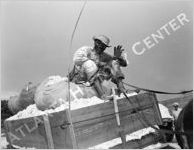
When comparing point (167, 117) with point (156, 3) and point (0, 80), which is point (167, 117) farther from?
point (0, 80)

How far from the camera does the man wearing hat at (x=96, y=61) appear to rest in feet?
9.23

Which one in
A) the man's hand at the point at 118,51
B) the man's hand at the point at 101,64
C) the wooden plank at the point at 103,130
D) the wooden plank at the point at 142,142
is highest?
the man's hand at the point at 118,51

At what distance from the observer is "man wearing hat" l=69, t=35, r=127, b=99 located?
2.81 metres

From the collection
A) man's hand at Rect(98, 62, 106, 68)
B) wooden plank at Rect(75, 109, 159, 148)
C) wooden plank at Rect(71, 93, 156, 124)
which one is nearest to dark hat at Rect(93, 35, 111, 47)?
man's hand at Rect(98, 62, 106, 68)

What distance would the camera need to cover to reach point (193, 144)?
7.98ft

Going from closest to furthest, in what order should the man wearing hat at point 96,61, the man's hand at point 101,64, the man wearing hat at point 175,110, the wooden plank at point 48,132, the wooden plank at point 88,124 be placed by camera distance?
the wooden plank at point 88,124, the wooden plank at point 48,132, the man wearing hat at point 96,61, the man's hand at point 101,64, the man wearing hat at point 175,110

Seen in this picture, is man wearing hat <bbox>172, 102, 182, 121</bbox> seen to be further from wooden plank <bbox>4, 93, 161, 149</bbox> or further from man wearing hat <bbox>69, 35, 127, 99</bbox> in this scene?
man wearing hat <bbox>69, 35, 127, 99</bbox>

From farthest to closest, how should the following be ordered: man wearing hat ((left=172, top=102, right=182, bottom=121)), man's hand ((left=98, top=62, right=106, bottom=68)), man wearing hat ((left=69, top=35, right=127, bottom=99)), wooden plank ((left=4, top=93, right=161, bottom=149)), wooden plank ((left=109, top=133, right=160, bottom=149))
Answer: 1. man wearing hat ((left=172, top=102, right=182, bottom=121))
2. man's hand ((left=98, top=62, right=106, bottom=68))
3. man wearing hat ((left=69, top=35, right=127, bottom=99))
4. wooden plank ((left=109, top=133, right=160, bottom=149))
5. wooden plank ((left=4, top=93, right=161, bottom=149))

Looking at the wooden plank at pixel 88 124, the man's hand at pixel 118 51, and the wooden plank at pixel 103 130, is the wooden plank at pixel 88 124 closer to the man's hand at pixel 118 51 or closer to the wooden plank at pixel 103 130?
the wooden plank at pixel 103 130

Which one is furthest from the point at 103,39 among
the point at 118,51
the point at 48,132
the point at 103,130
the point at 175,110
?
the point at 175,110

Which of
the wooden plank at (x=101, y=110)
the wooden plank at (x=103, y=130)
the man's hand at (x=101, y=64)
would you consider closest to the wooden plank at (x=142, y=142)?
the wooden plank at (x=103, y=130)

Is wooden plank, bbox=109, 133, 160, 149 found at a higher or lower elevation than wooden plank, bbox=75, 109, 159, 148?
lower

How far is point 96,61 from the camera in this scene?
3111mm

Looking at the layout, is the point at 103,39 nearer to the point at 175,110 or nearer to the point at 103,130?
the point at 103,130
